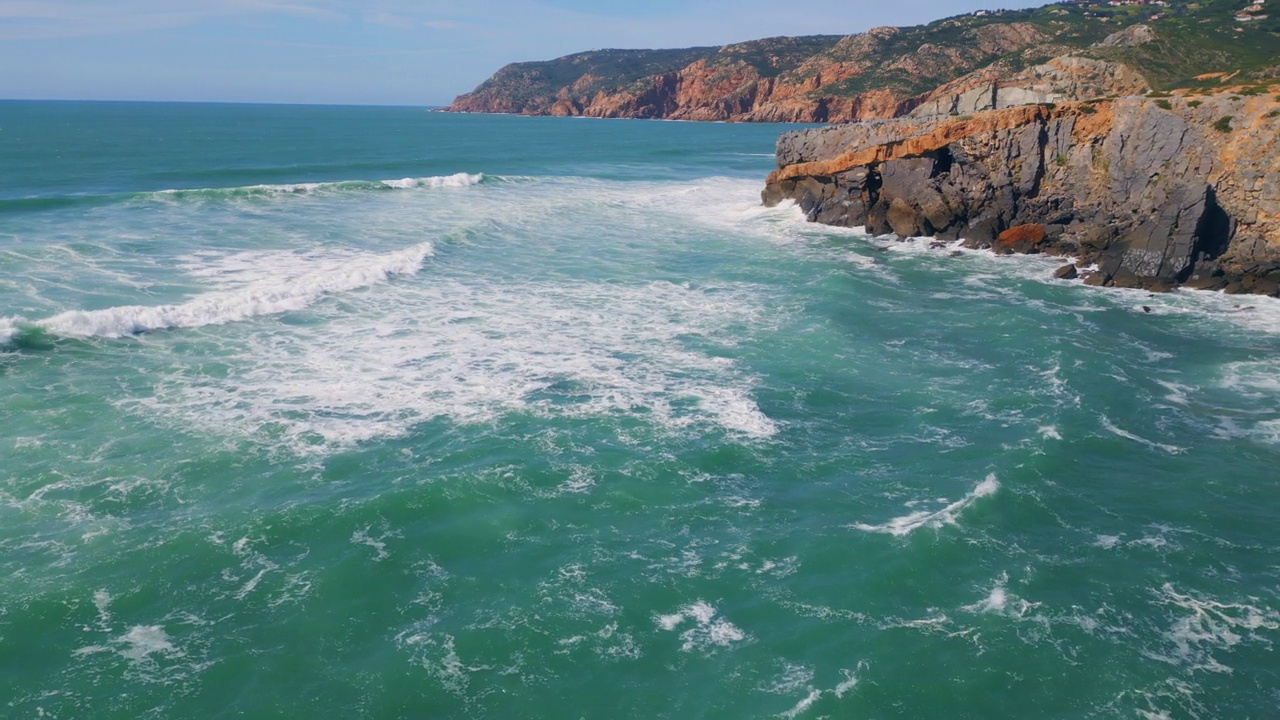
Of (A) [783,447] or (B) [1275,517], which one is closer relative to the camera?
(B) [1275,517]

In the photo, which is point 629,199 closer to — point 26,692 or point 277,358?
point 277,358

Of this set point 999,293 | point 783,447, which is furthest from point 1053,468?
point 999,293

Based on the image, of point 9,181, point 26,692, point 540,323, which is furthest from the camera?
point 9,181

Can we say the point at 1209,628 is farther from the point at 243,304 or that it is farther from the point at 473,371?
the point at 243,304

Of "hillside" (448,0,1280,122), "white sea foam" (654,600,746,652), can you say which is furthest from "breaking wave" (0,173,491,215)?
"white sea foam" (654,600,746,652)

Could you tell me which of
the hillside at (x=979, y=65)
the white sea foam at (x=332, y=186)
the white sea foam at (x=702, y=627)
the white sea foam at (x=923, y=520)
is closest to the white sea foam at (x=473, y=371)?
the white sea foam at (x=923, y=520)

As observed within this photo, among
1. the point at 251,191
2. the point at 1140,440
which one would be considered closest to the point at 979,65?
the point at 251,191

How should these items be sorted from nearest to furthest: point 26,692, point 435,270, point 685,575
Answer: point 26,692 < point 685,575 < point 435,270

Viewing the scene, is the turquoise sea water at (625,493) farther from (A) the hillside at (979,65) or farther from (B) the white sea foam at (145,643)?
(A) the hillside at (979,65)
